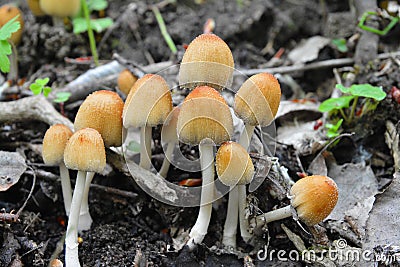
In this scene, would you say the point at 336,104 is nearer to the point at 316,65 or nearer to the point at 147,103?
the point at 316,65

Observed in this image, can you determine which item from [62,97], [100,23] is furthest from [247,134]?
[100,23]

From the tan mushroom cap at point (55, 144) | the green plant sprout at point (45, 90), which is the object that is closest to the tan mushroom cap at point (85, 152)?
the tan mushroom cap at point (55, 144)

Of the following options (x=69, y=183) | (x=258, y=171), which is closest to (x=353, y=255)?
(x=258, y=171)

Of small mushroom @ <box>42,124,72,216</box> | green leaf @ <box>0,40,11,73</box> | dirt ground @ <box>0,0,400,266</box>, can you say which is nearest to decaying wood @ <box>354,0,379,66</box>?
dirt ground @ <box>0,0,400,266</box>

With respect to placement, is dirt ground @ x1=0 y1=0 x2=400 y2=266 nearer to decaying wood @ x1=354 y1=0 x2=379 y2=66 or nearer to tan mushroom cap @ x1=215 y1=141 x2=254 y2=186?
decaying wood @ x1=354 y1=0 x2=379 y2=66

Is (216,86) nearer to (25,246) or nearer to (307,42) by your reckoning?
(25,246)

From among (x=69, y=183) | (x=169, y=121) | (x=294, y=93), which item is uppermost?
(x=169, y=121)
